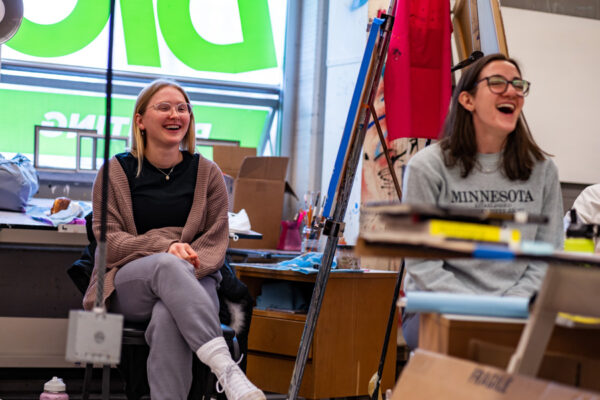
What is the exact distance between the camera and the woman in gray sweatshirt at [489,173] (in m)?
1.86

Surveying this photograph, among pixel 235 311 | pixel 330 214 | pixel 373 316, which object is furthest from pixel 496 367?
pixel 373 316

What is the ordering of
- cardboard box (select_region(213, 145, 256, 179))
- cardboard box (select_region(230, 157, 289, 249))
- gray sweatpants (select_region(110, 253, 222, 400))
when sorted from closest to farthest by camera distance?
1. gray sweatpants (select_region(110, 253, 222, 400))
2. cardboard box (select_region(230, 157, 289, 249))
3. cardboard box (select_region(213, 145, 256, 179))

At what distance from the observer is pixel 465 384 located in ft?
3.52

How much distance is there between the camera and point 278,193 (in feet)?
12.1

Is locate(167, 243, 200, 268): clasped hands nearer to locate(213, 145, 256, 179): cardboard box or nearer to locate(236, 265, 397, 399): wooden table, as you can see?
locate(236, 265, 397, 399): wooden table

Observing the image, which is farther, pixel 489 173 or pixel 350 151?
pixel 350 151

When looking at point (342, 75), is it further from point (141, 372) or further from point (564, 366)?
point (564, 366)

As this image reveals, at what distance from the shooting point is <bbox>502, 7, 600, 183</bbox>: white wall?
3701 mm

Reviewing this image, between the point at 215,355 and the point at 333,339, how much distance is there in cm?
93

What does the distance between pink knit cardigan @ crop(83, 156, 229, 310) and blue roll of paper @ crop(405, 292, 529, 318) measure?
1.29 metres

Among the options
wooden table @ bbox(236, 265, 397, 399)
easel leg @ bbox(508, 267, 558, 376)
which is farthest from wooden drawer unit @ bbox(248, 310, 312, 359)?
easel leg @ bbox(508, 267, 558, 376)

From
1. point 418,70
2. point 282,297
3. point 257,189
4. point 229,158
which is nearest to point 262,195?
point 257,189

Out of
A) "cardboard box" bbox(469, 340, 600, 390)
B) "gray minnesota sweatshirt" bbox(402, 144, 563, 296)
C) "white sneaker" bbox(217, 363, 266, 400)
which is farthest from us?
"white sneaker" bbox(217, 363, 266, 400)

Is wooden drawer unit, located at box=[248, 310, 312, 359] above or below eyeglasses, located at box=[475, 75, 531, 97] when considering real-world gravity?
below
